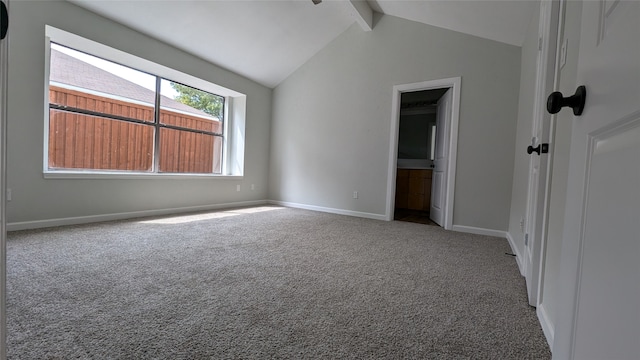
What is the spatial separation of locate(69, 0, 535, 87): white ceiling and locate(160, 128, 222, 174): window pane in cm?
118

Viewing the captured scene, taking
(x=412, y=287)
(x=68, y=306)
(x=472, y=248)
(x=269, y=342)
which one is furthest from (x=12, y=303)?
(x=472, y=248)

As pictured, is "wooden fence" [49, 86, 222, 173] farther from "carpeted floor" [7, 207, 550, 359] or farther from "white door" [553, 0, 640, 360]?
"white door" [553, 0, 640, 360]

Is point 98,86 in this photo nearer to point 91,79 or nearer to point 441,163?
point 91,79

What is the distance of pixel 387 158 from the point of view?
3900 millimetres

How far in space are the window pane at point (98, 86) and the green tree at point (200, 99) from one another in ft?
1.33

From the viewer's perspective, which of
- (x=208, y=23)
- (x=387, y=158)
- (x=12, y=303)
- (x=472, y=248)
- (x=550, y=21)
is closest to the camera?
(x=12, y=303)

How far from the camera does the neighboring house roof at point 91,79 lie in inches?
116

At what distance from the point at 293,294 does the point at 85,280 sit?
3.84 ft

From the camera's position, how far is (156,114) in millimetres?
3785

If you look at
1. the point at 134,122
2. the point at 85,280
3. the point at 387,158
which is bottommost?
the point at 85,280

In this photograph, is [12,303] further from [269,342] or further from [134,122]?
[134,122]

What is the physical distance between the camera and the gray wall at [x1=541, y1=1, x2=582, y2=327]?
3.49 ft

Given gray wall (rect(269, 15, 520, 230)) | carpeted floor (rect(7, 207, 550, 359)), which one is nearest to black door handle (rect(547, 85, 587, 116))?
carpeted floor (rect(7, 207, 550, 359))

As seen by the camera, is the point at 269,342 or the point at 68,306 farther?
the point at 68,306
